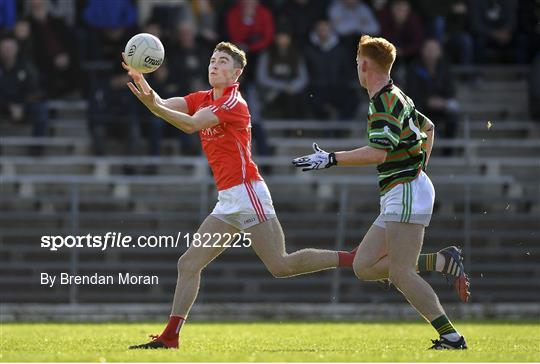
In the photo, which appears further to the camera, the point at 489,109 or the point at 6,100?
the point at 489,109

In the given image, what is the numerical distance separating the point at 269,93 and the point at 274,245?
359 inches

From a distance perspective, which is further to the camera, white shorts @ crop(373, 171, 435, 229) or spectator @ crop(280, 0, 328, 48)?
spectator @ crop(280, 0, 328, 48)

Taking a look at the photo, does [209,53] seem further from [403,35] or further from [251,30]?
[403,35]

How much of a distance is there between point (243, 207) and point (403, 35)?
9.73m

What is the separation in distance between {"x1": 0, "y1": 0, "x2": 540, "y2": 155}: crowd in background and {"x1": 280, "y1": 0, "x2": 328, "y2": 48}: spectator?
1 centimetres

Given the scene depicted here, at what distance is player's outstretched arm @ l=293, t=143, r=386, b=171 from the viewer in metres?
10.3

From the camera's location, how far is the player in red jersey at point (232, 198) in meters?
11.1

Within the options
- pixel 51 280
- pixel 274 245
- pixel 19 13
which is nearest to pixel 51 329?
pixel 51 280

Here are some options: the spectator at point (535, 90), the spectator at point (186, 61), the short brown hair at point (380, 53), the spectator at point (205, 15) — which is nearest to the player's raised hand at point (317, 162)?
the short brown hair at point (380, 53)

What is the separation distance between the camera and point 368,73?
10875 mm

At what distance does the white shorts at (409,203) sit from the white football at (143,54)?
7.04 feet

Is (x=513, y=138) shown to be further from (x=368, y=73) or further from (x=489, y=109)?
(x=368, y=73)

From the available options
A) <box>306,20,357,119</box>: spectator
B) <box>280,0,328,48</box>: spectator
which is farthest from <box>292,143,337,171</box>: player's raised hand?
<box>280,0,328,48</box>: spectator

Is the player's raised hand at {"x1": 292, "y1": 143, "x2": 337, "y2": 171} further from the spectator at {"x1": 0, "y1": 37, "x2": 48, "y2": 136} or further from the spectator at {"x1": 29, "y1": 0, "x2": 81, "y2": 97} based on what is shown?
the spectator at {"x1": 29, "y1": 0, "x2": 81, "y2": 97}
